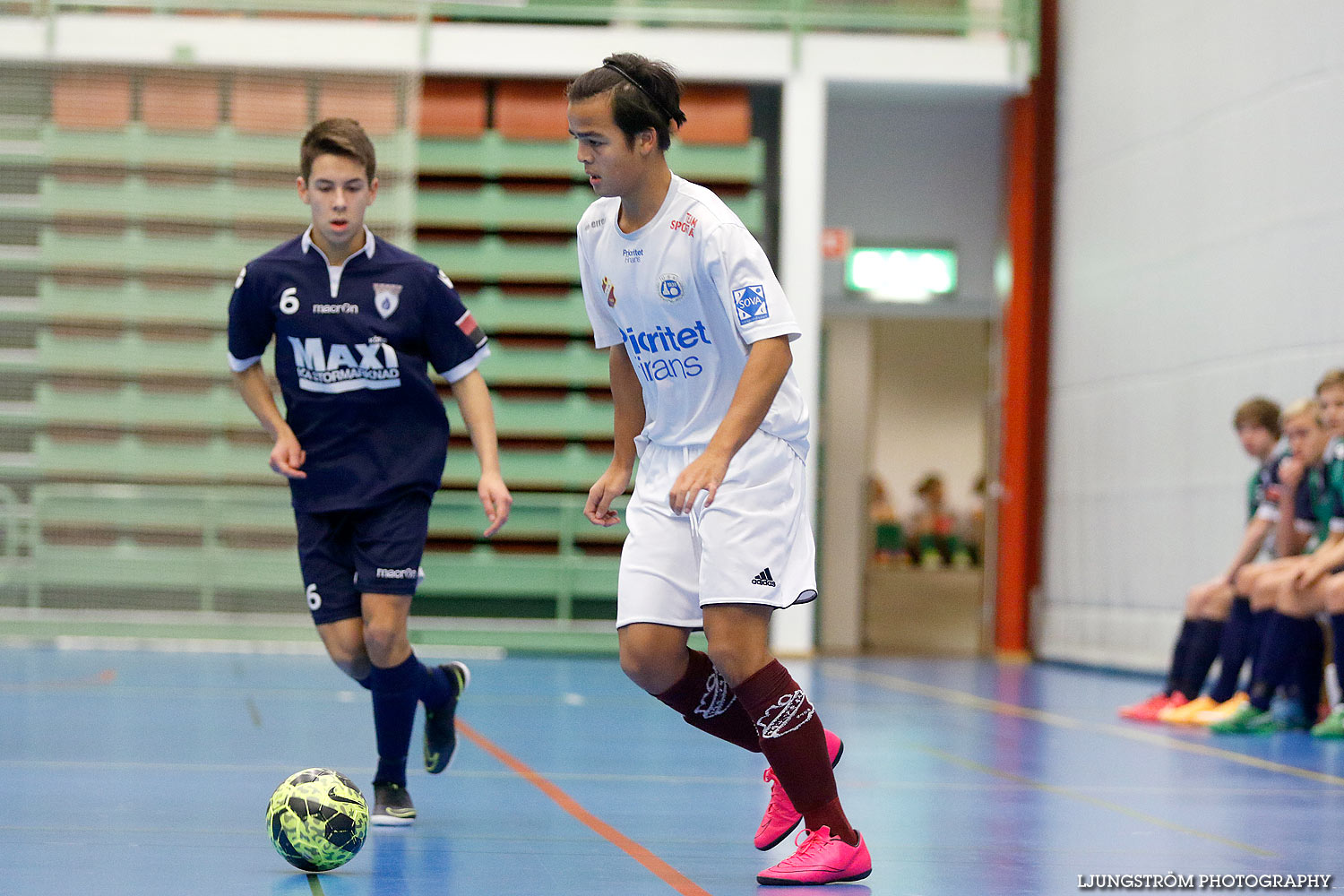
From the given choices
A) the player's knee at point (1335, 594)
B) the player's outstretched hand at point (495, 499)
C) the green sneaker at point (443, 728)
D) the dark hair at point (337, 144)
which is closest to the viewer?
the player's outstretched hand at point (495, 499)

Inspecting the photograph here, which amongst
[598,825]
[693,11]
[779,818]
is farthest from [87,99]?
[779,818]

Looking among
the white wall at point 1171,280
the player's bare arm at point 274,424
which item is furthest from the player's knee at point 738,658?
the white wall at point 1171,280

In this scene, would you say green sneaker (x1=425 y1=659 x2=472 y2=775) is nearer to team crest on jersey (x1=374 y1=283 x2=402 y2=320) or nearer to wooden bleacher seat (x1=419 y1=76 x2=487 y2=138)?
team crest on jersey (x1=374 y1=283 x2=402 y2=320)

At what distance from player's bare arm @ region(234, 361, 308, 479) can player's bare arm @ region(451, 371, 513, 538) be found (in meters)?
0.46

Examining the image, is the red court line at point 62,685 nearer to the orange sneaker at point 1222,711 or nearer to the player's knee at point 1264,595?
the orange sneaker at point 1222,711

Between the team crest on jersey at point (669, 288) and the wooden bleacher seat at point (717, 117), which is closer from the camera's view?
the team crest on jersey at point (669, 288)

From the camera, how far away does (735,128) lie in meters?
12.8

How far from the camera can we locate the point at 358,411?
420 cm

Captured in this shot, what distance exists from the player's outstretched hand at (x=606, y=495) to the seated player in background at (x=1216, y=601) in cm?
494

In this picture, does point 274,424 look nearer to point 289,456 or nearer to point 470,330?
point 289,456

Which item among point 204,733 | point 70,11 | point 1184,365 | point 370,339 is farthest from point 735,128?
point 370,339

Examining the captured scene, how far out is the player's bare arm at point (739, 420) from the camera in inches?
122

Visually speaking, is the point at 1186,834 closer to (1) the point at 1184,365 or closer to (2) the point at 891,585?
(1) the point at 1184,365

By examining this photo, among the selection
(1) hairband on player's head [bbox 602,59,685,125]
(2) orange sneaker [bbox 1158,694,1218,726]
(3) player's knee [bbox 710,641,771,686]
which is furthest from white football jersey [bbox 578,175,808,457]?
(2) orange sneaker [bbox 1158,694,1218,726]
